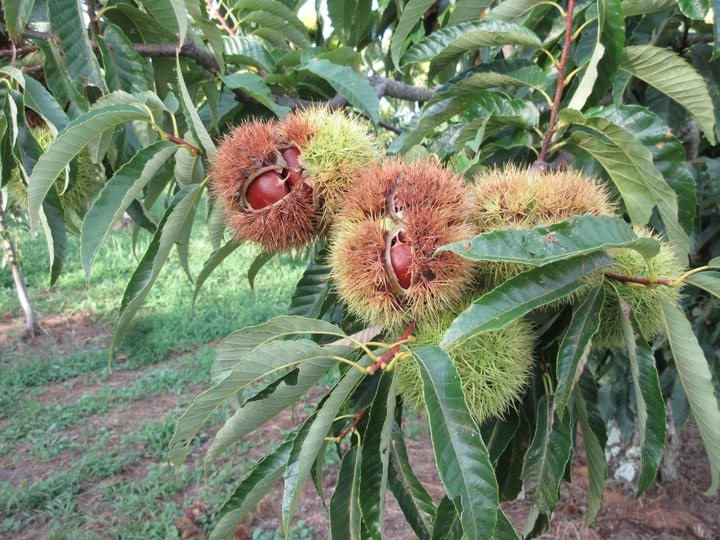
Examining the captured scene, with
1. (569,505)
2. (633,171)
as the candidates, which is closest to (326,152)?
(633,171)

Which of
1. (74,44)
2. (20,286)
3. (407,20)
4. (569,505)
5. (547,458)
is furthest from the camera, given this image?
(20,286)

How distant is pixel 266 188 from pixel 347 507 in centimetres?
58

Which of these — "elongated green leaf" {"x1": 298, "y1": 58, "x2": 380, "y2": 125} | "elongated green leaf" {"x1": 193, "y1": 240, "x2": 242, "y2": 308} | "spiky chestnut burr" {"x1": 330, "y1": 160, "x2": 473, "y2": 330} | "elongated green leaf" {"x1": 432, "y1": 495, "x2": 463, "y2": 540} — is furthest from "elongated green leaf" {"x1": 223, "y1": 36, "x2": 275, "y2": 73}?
"elongated green leaf" {"x1": 432, "y1": 495, "x2": 463, "y2": 540}

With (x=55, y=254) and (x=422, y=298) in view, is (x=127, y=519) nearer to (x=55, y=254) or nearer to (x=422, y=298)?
(x=55, y=254)

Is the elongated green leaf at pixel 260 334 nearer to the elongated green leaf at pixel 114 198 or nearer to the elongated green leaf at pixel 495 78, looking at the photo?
the elongated green leaf at pixel 114 198

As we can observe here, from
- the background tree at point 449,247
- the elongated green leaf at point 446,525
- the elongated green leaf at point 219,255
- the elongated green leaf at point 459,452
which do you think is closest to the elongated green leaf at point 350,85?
the background tree at point 449,247

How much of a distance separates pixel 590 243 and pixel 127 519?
297 centimetres

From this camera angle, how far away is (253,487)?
904 millimetres

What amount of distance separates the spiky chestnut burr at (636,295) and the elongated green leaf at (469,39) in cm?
47

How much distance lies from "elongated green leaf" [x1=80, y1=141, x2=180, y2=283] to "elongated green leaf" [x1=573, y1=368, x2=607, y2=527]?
0.90 meters

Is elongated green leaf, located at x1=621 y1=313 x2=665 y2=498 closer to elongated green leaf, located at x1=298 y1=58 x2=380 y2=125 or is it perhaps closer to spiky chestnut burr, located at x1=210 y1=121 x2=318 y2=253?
spiky chestnut burr, located at x1=210 y1=121 x2=318 y2=253

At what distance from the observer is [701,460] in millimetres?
3461

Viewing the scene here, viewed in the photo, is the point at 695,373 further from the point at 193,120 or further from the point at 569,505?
the point at 569,505

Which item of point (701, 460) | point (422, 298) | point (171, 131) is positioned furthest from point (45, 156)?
point (701, 460)
